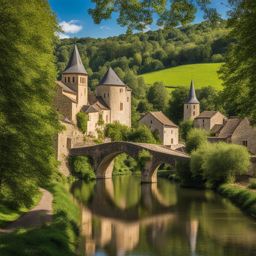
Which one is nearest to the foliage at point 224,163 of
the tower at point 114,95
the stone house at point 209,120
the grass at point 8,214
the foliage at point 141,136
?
the grass at point 8,214

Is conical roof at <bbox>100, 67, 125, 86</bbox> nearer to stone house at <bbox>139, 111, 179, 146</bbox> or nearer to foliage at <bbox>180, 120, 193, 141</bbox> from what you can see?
stone house at <bbox>139, 111, 179, 146</bbox>

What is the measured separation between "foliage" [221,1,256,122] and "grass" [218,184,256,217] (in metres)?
12.3

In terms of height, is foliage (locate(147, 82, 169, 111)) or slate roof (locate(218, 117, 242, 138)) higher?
foliage (locate(147, 82, 169, 111))

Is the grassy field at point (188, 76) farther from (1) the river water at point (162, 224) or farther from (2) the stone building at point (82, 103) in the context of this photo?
(1) the river water at point (162, 224)

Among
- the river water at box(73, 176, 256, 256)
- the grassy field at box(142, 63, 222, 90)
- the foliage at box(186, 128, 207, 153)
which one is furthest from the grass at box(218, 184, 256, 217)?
the grassy field at box(142, 63, 222, 90)

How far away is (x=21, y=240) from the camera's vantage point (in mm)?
13773

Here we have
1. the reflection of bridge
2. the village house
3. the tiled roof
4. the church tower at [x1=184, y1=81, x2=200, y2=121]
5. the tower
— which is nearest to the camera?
the reflection of bridge

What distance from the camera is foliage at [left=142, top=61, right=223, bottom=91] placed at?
91812 mm

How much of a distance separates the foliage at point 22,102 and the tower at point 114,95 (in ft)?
145

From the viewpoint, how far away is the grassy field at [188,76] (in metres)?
91.9

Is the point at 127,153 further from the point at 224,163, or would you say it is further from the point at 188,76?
the point at 188,76

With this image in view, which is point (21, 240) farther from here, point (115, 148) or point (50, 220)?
point (115, 148)

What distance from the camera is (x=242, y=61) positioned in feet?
44.5

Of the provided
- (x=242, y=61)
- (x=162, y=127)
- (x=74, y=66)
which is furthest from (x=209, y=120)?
(x=242, y=61)
